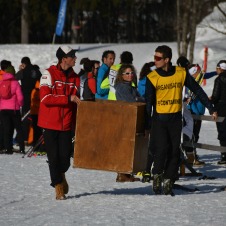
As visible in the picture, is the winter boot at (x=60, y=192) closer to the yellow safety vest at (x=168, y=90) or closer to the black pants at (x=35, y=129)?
the yellow safety vest at (x=168, y=90)

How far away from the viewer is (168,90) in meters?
11.6

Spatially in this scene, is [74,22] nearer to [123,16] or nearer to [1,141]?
[123,16]

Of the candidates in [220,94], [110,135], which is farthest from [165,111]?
[220,94]

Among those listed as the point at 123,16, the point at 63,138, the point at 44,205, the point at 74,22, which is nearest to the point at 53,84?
the point at 63,138

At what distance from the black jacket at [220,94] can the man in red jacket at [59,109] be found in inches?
221

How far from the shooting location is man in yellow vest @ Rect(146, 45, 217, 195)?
11625 mm

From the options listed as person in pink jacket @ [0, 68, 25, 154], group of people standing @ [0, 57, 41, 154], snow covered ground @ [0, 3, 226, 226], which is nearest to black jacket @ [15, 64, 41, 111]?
group of people standing @ [0, 57, 41, 154]

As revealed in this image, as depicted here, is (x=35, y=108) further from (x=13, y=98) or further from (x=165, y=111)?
(x=165, y=111)

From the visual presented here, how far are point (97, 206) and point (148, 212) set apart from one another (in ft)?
2.19

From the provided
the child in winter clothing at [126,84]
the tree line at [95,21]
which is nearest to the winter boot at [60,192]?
the child in winter clothing at [126,84]

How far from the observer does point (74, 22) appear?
46.5 m

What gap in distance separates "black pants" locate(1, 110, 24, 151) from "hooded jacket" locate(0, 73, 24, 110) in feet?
0.53

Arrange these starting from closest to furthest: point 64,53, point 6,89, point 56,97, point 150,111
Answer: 1. point 56,97
2. point 64,53
3. point 150,111
4. point 6,89

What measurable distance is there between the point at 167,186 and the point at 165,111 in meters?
0.85
